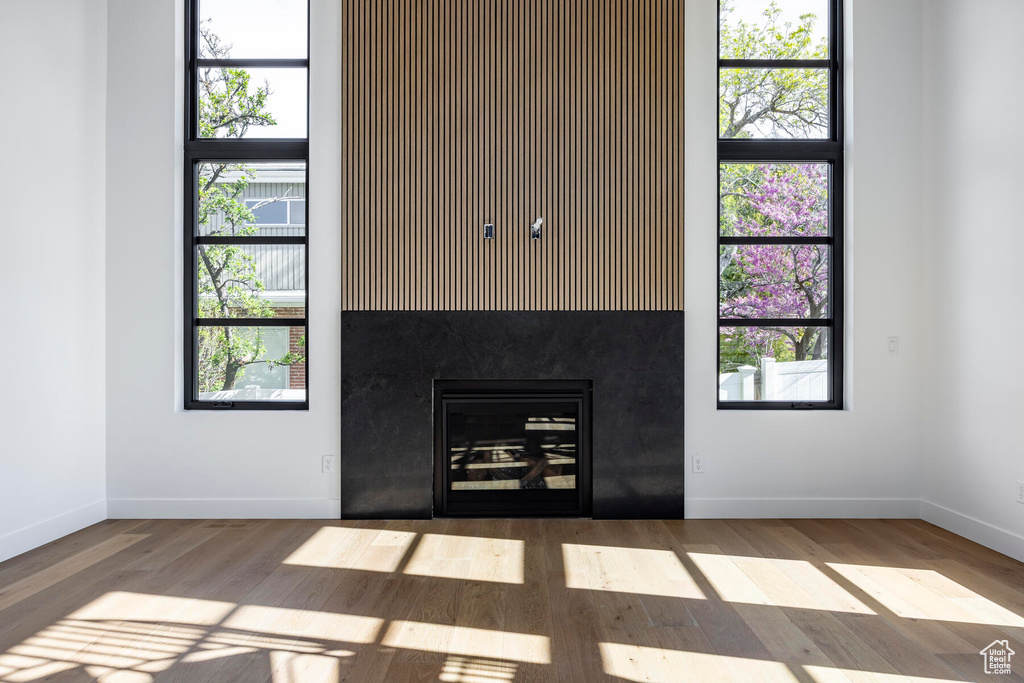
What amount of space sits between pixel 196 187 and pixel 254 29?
1112 mm

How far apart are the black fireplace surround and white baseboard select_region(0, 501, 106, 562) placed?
149 centimetres

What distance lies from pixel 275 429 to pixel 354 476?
0.58 meters

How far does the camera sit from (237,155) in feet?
13.8

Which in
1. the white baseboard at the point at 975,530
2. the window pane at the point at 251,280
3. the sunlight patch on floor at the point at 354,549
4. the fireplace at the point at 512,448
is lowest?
the sunlight patch on floor at the point at 354,549

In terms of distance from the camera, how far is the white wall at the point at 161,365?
4.05 metres

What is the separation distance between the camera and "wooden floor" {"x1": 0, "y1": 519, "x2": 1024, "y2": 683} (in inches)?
86.7

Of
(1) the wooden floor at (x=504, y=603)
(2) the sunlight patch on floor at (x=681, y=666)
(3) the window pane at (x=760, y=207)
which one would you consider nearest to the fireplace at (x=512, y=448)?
(1) the wooden floor at (x=504, y=603)

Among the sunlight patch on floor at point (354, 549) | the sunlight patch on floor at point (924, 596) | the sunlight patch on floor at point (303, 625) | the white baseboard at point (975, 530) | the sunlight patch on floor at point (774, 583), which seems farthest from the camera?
the white baseboard at point (975, 530)

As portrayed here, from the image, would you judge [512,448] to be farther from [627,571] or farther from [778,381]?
[778,381]

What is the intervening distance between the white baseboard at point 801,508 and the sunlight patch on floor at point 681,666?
1.89 metres

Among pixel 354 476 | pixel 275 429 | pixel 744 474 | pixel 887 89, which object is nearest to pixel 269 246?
pixel 275 429

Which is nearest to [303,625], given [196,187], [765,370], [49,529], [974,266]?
[49,529]

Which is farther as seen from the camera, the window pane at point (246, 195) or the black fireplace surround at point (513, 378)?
the window pane at point (246, 195)

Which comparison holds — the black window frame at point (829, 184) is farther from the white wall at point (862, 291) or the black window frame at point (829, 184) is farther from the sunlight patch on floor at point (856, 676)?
the sunlight patch on floor at point (856, 676)
